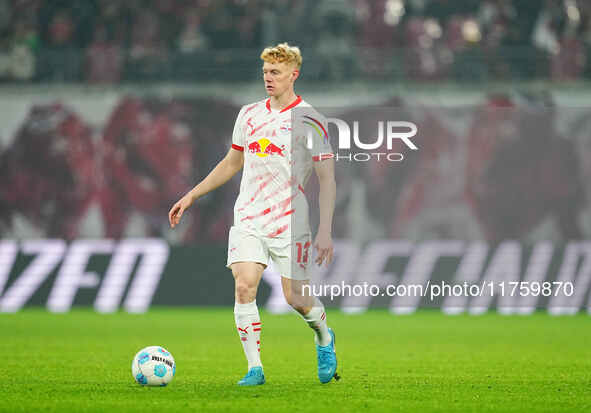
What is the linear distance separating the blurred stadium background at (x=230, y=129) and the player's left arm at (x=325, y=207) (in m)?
9.62

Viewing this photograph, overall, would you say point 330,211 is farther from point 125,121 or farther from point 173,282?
point 125,121

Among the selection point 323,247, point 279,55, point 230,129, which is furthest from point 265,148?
point 230,129

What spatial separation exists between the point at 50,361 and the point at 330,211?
3188 millimetres

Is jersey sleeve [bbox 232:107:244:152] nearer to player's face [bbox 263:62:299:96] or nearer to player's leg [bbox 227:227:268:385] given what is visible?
player's face [bbox 263:62:299:96]

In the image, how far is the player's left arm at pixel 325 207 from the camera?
269 inches

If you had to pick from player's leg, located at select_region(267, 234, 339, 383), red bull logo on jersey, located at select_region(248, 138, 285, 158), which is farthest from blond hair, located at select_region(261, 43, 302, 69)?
player's leg, located at select_region(267, 234, 339, 383)

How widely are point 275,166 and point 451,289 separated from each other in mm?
10430

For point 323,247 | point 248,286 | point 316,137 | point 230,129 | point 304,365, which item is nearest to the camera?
point 248,286

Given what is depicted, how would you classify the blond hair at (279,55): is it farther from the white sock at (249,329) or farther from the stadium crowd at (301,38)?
the stadium crowd at (301,38)

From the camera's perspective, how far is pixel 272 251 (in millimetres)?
6918

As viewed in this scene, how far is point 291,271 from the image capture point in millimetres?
6867

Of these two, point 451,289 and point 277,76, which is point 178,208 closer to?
point 277,76

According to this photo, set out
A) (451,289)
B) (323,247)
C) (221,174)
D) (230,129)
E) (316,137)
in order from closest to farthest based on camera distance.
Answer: (323,247) → (316,137) → (221,174) → (451,289) → (230,129)

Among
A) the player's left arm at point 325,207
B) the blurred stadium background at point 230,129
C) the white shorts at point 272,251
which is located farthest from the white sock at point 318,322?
the blurred stadium background at point 230,129
